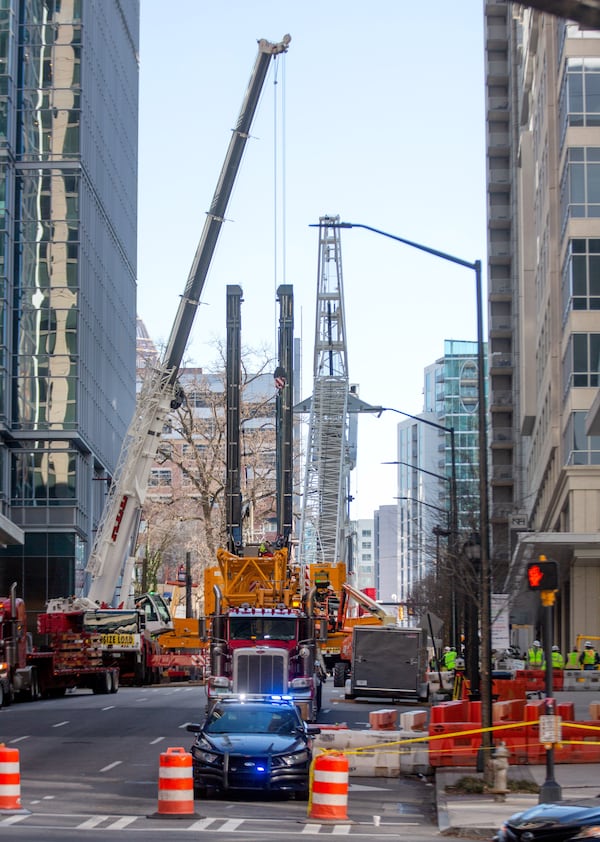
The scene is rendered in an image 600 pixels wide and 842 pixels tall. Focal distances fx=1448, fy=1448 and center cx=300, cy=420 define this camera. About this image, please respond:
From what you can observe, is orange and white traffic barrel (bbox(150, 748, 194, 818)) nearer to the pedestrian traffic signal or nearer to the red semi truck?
the pedestrian traffic signal

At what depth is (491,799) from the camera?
19.6 metres

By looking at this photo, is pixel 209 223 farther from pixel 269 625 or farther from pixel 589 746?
pixel 589 746

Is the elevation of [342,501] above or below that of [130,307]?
below

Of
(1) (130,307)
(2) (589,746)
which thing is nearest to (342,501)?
(1) (130,307)

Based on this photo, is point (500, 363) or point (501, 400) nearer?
point (500, 363)

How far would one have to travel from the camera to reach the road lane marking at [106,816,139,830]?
54.7 feet

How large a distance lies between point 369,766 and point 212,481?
5717 centimetres

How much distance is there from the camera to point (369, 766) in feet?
80.2

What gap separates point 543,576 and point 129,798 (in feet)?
22.2

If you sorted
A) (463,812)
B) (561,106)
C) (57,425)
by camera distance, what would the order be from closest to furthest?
(463,812) < (561,106) < (57,425)

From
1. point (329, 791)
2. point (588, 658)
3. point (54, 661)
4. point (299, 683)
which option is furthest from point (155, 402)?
point (329, 791)

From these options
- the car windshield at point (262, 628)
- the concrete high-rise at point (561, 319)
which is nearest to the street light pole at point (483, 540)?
the car windshield at point (262, 628)

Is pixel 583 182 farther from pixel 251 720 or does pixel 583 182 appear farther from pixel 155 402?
pixel 251 720

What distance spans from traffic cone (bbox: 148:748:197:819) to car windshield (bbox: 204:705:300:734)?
2.66 meters
